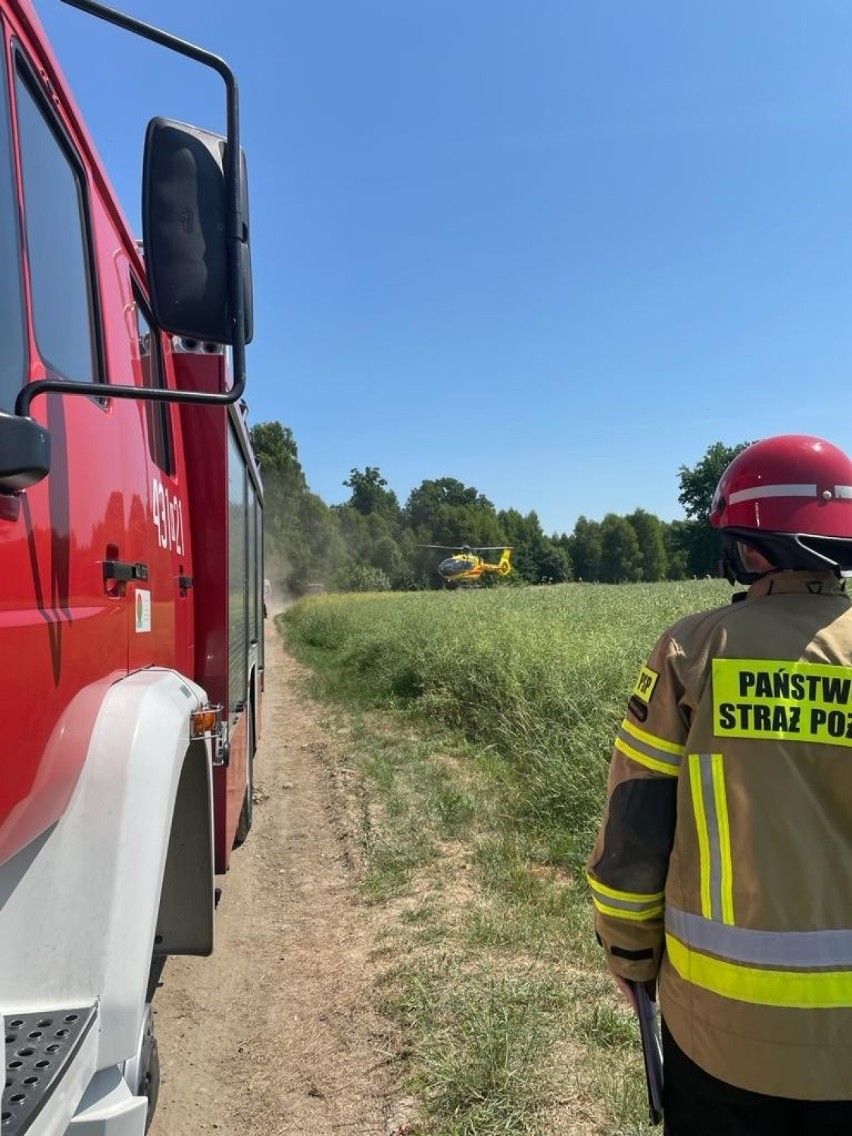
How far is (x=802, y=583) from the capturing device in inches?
60.6

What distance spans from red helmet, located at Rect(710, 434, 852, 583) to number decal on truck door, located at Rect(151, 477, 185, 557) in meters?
1.73

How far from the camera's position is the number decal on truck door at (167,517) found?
8.18 feet

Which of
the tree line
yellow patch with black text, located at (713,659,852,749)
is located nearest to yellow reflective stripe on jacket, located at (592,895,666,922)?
yellow patch with black text, located at (713,659,852,749)

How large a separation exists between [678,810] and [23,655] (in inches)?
47.0

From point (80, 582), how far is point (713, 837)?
4.30 ft

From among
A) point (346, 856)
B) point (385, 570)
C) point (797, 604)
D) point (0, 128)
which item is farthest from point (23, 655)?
point (385, 570)

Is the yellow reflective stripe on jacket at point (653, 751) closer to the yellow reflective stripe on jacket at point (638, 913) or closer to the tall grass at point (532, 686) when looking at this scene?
the yellow reflective stripe on jacket at point (638, 913)

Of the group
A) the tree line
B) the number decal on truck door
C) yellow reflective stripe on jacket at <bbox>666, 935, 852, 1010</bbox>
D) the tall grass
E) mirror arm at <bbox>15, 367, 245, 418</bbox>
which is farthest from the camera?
the tree line

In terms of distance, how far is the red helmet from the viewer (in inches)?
60.7

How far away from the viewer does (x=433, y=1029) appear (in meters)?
3.03

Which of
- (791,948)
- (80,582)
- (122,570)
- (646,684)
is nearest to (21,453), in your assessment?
(80,582)

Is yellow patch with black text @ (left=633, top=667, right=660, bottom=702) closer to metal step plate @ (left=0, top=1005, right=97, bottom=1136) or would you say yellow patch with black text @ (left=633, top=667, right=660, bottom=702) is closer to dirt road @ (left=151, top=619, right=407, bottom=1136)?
metal step plate @ (left=0, top=1005, right=97, bottom=1136)

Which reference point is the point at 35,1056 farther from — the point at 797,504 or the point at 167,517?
the point at 167,517

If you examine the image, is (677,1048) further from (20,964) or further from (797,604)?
(20,964)
